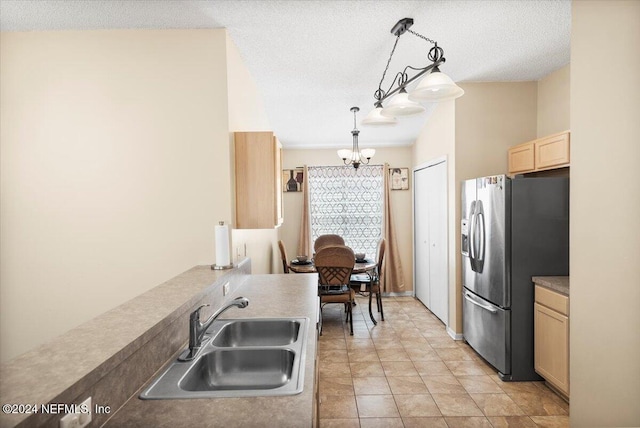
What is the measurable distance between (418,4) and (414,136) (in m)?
3.49

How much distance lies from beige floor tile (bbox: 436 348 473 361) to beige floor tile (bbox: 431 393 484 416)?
69cm

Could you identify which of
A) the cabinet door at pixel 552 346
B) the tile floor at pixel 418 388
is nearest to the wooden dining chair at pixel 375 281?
the tile floor at pixel 418 388

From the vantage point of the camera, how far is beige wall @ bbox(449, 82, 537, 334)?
3846 mm

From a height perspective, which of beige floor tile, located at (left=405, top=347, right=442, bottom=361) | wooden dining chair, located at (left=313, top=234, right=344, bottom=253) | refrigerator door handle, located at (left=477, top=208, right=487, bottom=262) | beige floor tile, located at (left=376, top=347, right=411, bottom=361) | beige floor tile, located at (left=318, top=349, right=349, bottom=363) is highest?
refrigerator door handle, located at (left=477, top=208, right=487, bottom=262)

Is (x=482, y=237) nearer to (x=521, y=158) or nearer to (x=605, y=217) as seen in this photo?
(x=521, y=158)

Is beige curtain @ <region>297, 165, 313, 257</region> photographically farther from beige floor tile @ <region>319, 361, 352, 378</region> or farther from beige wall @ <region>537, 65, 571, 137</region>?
beige wall @ <region>537, 65, 571, 137</region>

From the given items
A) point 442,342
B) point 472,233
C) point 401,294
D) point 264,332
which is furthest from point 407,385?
point 401,294

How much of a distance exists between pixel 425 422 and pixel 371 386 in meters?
0.59

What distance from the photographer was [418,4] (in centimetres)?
226

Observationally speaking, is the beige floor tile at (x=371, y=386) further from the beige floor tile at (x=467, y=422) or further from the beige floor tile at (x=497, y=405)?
the beige floor tile at (x=497, y=405)

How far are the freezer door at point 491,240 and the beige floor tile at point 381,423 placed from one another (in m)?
1.37

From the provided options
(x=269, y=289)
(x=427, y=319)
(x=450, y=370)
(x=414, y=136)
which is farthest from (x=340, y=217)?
(x=269, y=289)

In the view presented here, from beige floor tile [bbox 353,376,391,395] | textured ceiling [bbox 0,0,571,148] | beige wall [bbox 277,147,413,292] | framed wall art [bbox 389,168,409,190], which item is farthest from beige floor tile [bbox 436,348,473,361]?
framed wall art [bbox 389,168,409,190]

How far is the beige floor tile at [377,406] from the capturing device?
259 centimetres
